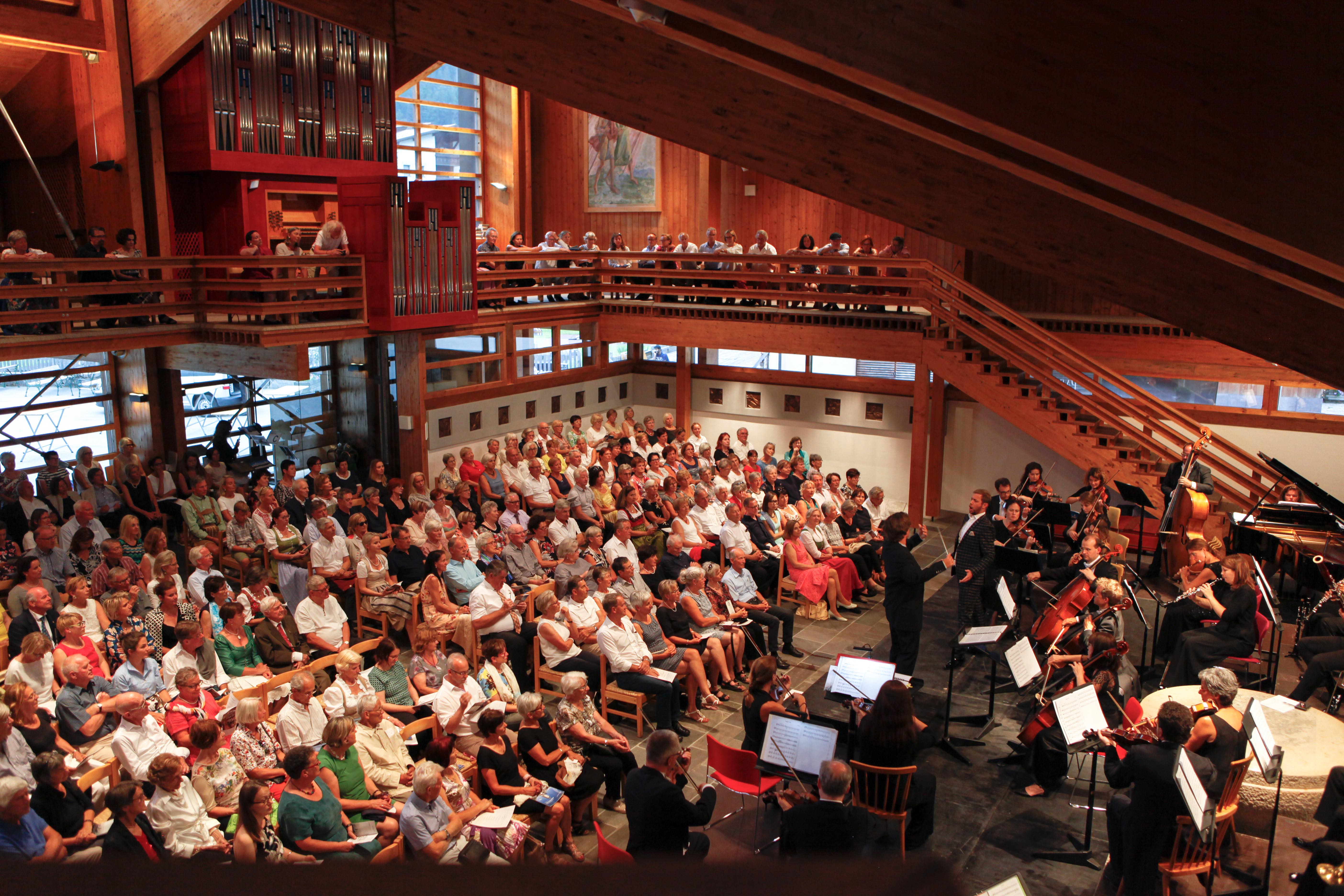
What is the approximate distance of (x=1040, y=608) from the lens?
389 inches

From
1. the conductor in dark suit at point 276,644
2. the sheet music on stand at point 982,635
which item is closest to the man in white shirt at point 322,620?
the conductor in dark suit at point 276,644

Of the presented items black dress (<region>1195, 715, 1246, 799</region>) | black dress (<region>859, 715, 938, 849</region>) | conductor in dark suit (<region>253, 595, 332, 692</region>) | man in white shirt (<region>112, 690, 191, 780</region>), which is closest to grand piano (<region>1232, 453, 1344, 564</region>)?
black dress (<region>1195, 715, 1246, 799</region>)

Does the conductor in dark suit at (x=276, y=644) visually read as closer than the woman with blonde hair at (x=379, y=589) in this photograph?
Yes

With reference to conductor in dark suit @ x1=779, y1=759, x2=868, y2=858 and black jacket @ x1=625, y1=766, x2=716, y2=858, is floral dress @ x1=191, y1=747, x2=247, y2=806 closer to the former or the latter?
black jacket @ x1=625, y1=766, x2=716, y2=858

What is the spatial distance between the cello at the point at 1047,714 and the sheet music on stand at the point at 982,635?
0.48 metres

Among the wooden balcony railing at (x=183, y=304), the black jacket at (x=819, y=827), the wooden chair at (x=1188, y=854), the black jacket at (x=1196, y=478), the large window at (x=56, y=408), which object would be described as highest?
the wooden balcony railing at (x=183, y=304)

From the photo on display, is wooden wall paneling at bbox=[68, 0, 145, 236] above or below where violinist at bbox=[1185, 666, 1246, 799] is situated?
above

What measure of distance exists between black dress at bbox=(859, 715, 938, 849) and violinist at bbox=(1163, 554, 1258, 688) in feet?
9.90

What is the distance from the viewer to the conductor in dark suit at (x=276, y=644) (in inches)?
301

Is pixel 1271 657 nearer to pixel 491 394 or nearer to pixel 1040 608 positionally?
pixel 1040 608

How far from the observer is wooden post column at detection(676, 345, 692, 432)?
16547mm

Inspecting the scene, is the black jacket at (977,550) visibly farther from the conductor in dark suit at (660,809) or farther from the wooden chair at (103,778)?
the wooden chair at (103,778)

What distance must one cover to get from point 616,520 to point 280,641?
3431mm

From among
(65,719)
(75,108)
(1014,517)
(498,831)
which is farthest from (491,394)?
Answer: (498,831)
